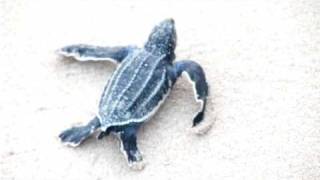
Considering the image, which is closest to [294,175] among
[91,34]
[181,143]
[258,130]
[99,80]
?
[258,130]

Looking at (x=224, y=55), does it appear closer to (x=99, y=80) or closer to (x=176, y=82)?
(x=176, y=82)

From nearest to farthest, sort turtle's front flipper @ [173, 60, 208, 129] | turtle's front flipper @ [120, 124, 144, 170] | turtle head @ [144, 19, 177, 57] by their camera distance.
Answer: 1. turtle's front flipper @ [120, 124, 144, 170]
2. turtle's front flipper @ [173, 60, 208, 129]
3. turtle head @ [144, 19, 177, 57]

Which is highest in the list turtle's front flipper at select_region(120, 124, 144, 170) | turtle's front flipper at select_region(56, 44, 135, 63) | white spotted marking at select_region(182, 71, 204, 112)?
turtle's front flipper at select_region(56, 44, 135, 63)

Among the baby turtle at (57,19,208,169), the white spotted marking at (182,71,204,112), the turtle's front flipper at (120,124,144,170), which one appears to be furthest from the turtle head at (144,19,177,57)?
the turtle's front flipper at (120,124,144,170)

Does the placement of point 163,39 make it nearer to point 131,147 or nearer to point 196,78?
point 196,78

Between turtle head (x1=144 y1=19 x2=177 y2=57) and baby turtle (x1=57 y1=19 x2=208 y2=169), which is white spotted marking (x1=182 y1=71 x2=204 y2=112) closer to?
baby turtle (x1=57 y1=19 x2=208 y2=169)

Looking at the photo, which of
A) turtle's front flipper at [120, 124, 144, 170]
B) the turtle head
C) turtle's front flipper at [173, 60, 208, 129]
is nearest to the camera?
turtle's front flipper at [120, 124, 144, 170]

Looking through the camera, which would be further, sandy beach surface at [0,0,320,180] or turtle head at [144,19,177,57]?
turtle head at [144,19,177,57]

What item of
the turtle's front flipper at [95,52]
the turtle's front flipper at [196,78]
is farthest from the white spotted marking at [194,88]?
the turtle's front flipper at [95,52]

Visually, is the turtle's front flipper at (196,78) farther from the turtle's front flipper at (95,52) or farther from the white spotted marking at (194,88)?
the turtle's front flipper at (95,52)
